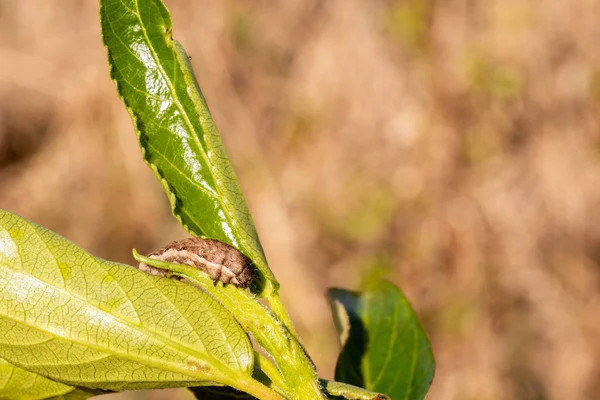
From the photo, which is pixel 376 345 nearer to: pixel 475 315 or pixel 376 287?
pixel 376 287

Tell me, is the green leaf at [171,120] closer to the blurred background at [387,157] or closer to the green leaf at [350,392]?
the green leaf at [350,392]

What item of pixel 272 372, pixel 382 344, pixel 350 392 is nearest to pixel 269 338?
pixel 272 372

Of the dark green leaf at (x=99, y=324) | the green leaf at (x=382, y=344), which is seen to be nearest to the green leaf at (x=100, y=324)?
the dark green leaf at (x=99, y=324)

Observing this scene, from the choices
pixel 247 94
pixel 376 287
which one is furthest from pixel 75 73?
pixel 376 287

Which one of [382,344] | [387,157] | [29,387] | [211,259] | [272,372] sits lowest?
[29,387]

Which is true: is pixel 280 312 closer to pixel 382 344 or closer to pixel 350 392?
pixel 350 392

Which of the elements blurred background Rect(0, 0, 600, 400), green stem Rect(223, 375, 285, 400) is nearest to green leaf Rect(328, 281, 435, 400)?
green stem Rect(223, 375, 285, 400)
